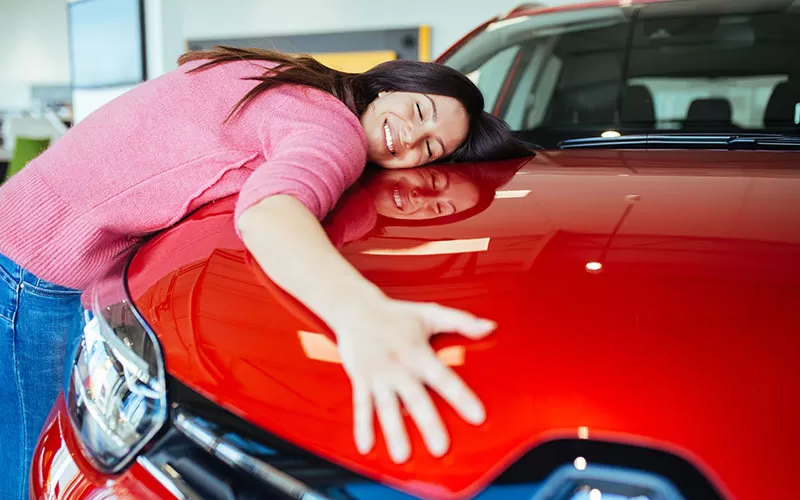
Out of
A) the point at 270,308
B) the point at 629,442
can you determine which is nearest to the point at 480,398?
the point at 629,442

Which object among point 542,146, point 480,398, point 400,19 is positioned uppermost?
point 480,398

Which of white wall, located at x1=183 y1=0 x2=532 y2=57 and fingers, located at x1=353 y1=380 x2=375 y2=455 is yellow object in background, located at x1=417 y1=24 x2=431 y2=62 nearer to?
white wall, located at x1=183 y1=0 x2=532 y2=57

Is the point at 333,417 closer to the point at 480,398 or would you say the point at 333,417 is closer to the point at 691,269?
the point at 480,398

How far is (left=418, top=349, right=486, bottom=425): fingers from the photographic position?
55cm

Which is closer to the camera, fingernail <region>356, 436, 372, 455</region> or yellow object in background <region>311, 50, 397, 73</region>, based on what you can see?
fingernail <region>356, 436, 372, 455</region>

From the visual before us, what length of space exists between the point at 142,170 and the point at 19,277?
10.7 inches

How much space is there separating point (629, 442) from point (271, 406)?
12.0 inches

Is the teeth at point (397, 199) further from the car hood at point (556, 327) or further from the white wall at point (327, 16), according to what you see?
the white wall at point (327, 16)

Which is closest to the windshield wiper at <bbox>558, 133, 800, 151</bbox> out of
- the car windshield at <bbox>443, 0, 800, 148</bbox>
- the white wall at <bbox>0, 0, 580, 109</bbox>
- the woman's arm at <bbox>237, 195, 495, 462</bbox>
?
the car windshield at <bbox>443, 0, 800, 148</bbox>

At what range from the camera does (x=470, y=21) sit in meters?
Result: 5.80

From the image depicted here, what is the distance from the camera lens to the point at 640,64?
170 cm

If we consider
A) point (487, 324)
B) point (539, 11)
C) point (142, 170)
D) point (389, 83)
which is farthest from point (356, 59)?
point (487, 324)

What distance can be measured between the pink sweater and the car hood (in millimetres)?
125

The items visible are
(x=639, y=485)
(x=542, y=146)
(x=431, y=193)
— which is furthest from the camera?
(x=542, y=146)
